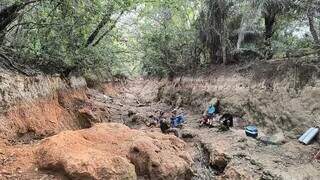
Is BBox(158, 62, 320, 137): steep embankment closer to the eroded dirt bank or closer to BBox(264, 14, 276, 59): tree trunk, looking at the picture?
the eroded dirt bank

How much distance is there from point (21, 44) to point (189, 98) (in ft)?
28.9

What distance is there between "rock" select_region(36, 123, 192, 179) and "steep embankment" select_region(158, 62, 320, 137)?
11.3 ft

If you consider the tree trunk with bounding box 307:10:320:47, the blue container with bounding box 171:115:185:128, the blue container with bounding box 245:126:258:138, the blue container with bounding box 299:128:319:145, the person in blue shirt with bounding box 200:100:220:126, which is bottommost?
the blue container with bounding box 171:115:185:128

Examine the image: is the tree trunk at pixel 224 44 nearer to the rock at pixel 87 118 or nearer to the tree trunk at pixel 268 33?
the tree trunk at pixel 268 33

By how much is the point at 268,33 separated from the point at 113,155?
31.8 ft

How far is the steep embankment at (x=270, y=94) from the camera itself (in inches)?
401

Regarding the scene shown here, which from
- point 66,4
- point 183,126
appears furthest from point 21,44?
point 183,126

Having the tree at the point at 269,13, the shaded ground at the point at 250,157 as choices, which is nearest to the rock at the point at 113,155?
the shaded ground at the point at 250,157

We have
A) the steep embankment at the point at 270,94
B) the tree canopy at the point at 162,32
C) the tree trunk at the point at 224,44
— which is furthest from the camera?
the tree trunk at the point at 224,44

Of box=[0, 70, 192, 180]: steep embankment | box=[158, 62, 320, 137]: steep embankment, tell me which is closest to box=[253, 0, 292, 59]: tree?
box=[158, 62, 320, 137]: steep embankment

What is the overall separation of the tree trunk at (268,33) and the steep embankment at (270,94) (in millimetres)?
532

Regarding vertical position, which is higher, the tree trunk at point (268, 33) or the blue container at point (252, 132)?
the tree trunk at point (268, 33)

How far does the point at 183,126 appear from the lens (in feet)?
43.4

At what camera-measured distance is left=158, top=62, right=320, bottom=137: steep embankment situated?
10.2 meters
